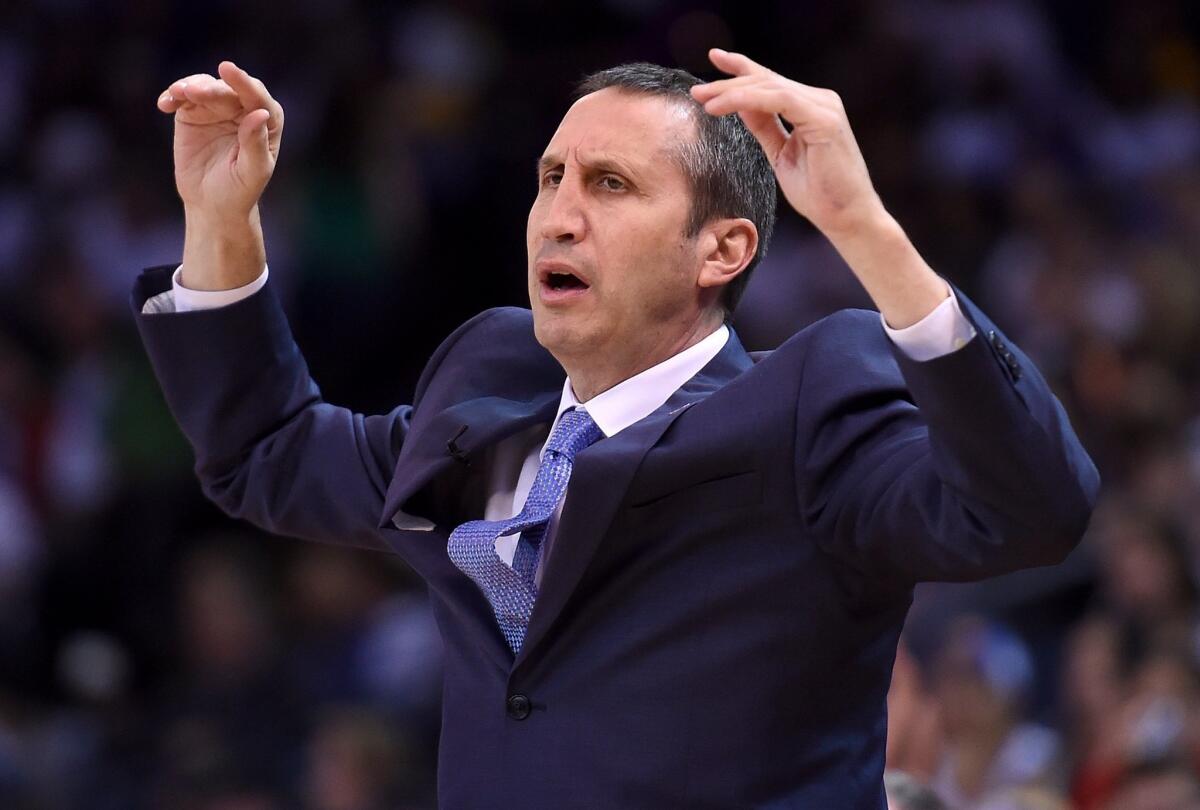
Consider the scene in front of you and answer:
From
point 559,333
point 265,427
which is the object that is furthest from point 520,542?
point 265,427

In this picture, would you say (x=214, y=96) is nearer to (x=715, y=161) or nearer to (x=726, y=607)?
(x=715, y=161)

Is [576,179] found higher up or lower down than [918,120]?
higher up

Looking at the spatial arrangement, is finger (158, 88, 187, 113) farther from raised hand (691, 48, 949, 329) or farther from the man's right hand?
raised hand (691, 48, 949, 329)

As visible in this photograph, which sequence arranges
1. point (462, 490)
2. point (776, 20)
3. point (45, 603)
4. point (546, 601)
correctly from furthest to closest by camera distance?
point (776, 20), point (45, 603), point (462, 490), point (546, 601)

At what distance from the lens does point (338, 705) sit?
214 inches

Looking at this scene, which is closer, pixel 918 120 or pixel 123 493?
pixel 123 493

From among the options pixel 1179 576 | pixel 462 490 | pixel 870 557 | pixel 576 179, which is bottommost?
pixel 1179 576

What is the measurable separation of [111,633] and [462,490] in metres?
3.89

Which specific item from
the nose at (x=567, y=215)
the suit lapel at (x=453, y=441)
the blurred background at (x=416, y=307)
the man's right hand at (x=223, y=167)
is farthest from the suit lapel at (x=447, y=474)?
the blurred background at (x=416, y=307)

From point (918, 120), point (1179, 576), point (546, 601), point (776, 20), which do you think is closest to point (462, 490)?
point (546, 601)

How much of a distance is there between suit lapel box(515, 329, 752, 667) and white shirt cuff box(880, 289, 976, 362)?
1.35ft

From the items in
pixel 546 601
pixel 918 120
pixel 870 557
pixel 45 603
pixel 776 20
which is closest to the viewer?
pixel 870 557

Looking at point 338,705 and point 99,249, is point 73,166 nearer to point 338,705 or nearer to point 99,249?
point 99,249

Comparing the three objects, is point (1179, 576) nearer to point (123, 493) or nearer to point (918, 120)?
point (918, 120)
